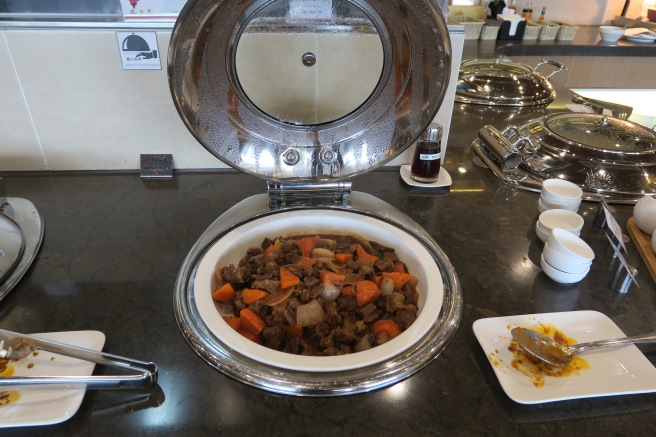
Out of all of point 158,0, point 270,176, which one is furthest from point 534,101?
point 158,0

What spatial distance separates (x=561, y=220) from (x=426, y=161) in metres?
0.44

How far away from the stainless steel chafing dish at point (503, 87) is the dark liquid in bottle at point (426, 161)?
912 millimetres

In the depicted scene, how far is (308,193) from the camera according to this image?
130 cm

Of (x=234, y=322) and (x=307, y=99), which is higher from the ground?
(x=307, y=99)

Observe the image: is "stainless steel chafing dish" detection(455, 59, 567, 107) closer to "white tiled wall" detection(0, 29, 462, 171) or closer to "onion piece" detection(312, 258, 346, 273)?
"white tiled wall" detection(0, 29, 462, 171)

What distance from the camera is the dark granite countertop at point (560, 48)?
126 inches

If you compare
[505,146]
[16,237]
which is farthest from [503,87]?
[16,237]

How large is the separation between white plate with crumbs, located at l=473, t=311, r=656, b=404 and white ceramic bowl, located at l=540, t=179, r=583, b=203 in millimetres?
440

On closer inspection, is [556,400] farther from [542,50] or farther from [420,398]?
[542,50]

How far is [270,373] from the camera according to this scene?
83 cm

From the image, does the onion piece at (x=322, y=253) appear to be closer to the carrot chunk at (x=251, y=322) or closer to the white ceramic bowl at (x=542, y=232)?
the carrot chunk at (x=251, y=322)

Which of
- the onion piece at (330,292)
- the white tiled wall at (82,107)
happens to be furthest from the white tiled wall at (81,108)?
the onion piece at (330,292)

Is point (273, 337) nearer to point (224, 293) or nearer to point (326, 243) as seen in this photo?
point (224, 293)

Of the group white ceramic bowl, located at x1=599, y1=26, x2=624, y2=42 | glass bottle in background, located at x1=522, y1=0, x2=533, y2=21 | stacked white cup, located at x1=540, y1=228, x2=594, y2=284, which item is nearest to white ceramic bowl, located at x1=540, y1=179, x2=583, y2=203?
stacked white cup, located at x1=540, y1=228, x2=594, y2=284
